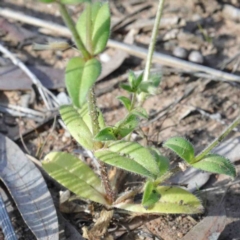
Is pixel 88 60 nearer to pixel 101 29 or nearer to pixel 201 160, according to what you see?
pixel 101 29

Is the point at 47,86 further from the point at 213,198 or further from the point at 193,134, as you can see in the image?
the point at 213,198

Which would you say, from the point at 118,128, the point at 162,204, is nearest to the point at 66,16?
the point at 118,128

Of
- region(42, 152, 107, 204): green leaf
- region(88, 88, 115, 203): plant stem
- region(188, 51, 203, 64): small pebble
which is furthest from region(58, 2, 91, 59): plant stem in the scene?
region(188, 51, 203, 64): small pebble

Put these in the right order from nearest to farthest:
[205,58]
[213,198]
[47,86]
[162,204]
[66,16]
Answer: [66,16]
[162,204]
[213,198]
[47,86]
[205,58]

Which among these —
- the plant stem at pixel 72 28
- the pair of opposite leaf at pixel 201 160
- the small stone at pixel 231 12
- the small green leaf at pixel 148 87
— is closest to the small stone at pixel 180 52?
the small stone at pixel 231 12

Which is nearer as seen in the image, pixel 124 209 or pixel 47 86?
pixel 124 209

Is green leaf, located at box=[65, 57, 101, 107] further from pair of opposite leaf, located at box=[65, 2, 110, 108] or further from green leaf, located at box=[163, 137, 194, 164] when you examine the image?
green leaf, located at box=[163, 137, 194, 164]

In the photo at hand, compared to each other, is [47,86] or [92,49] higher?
[92,49]
